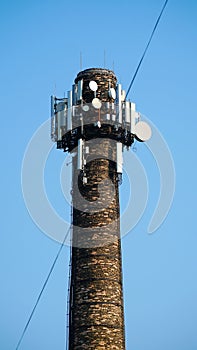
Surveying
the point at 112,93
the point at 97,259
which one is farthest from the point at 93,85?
the point at 97,259

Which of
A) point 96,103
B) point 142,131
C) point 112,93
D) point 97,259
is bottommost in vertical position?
point 97,259

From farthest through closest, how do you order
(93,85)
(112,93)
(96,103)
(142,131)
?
1. (142,131)
2. (112,93)
3. (93,85)
4. (96,103)

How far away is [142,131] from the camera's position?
32781 millimetres

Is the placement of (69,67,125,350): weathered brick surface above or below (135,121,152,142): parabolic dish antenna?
below

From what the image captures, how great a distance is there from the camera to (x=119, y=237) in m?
30.9

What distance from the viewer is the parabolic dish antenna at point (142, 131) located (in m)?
32.7

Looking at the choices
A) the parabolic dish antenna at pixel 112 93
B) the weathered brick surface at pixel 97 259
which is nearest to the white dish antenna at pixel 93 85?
the parabolic dish antenna at pixel 112 93

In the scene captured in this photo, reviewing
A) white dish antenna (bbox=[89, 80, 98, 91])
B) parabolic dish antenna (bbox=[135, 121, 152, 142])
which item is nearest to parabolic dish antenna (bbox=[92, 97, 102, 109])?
white dish antenna (bbox=[89, 80, 98, 91])

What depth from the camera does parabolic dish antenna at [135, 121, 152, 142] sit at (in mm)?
32688

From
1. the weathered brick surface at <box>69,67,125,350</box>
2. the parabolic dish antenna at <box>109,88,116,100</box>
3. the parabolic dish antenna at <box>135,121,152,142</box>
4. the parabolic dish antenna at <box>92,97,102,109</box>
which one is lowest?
the weathered brick surface at <box>69,67,125,350</box>

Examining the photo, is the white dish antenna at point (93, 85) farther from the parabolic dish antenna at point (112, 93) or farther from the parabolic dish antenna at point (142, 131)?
the parabolic dish antenna at point (142, 131)

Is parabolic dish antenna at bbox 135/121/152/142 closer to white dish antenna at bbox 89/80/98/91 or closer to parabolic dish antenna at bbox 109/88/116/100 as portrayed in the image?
parabolic dish antenna at bbox 109/88/116/100

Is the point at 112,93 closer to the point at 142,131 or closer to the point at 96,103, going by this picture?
the point at 96,103

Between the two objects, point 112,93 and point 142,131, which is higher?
point 112,93
